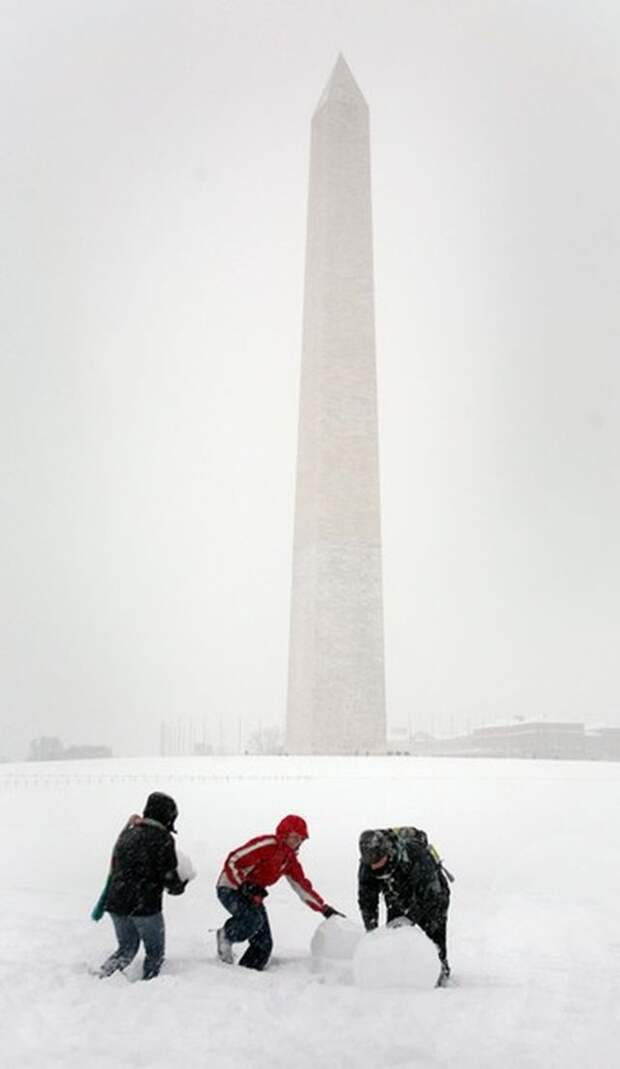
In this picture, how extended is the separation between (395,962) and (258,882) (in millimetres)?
977

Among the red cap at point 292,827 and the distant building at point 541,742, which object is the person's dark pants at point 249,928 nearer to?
the red cap at point 292,827

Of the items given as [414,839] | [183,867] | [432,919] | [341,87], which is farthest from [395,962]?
[341,87]

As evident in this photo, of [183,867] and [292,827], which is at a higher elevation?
[292,827]

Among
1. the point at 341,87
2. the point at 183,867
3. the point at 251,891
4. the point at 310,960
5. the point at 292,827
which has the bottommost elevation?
the point at 310,960

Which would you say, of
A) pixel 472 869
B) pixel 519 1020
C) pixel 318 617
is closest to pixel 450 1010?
pixel 519 1020

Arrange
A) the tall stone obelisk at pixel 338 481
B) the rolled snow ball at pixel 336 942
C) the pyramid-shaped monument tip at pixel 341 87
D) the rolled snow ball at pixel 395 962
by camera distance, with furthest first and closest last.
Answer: the pyramid-shaped monument tip at pixel 341 87 < the tall stone obelisk at pixel 338 481 < the rolled snow ball at pixel 336 942 < the rolled snow ball at pixel 395 962

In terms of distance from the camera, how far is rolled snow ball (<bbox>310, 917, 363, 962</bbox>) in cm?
660

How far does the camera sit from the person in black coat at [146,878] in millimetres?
6387

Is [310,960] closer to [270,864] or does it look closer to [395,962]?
[270,864]

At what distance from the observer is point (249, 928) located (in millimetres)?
6652

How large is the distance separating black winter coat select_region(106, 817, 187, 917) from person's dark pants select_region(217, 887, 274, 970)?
391 mm

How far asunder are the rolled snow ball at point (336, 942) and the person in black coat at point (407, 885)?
0.52ft

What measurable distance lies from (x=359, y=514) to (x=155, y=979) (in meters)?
27.5

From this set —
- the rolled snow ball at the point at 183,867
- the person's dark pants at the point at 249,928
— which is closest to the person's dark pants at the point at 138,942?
the rolled snow ball at the point at 183,867
